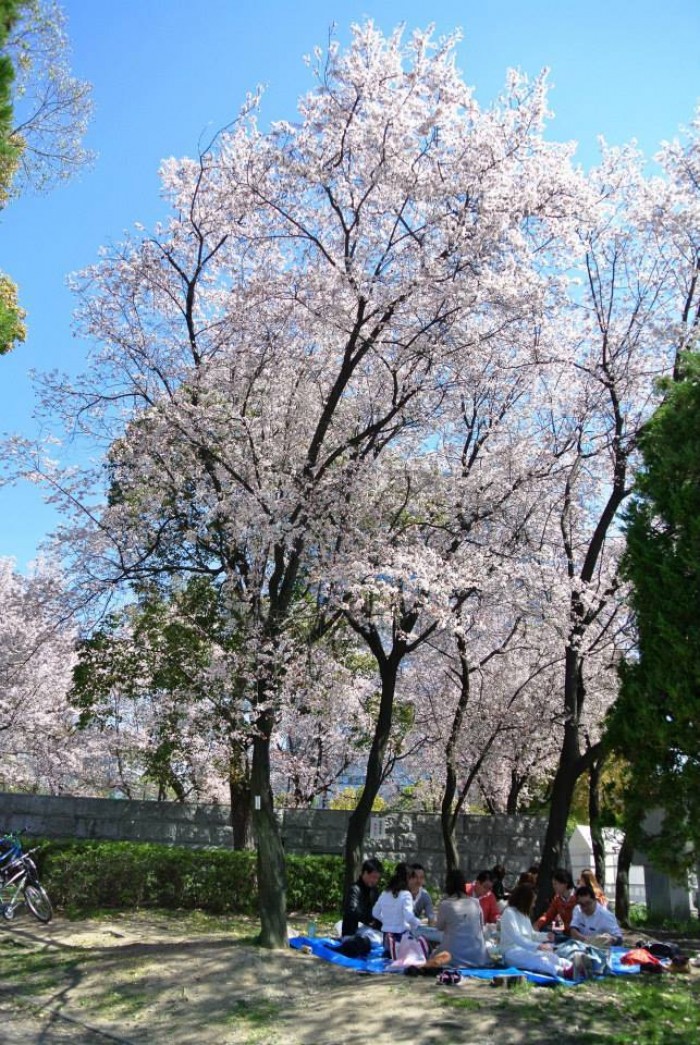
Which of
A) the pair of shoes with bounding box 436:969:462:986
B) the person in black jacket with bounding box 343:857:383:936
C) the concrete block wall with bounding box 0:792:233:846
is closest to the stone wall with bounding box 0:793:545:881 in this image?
the concrete block wall with bounding box 0:792:233:846

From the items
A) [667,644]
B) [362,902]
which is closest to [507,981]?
[362,902]

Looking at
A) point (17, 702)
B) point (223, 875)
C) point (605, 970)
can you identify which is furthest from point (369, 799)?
point (17, 702)

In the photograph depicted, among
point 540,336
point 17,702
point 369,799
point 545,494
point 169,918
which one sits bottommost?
point 169,918

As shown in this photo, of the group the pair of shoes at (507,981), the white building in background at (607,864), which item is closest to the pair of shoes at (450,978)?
the pair of shoes at (507,981)

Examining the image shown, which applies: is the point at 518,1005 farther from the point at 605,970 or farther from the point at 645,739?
the point at 645,739

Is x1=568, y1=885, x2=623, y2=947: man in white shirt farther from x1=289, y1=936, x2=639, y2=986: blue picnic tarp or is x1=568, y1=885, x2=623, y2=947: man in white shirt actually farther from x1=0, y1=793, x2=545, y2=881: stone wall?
x1=0, y1=793, x2=545, y2=881: stone wall

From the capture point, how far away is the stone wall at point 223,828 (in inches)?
644

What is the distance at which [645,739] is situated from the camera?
896 centimetres

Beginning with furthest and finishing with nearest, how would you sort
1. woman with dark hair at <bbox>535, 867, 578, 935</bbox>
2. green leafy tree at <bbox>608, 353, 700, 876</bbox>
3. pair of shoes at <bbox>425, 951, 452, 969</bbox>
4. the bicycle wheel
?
the bicycle wheel < woman with dark hair at <bbox>535, 867, 578, 935</bbox> < green leafy tree at <bbox>608, 353, 700, 876</bbox> < pair of shoes at <bbox>425, 951, 452, 969</bbox>

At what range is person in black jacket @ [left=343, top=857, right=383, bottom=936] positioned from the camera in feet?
31.1

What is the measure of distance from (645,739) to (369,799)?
5230 mm

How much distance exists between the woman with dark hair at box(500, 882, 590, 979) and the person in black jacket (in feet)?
5.09

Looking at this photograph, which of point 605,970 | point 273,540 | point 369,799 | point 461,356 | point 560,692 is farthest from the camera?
point 560,692

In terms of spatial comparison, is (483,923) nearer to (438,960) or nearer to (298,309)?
(438,960)
